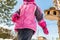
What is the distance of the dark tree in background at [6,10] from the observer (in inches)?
40.6

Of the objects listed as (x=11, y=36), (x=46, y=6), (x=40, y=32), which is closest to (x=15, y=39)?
(x=11, y=36)

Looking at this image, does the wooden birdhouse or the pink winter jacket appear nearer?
the pink winter jacket

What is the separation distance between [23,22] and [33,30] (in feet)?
0.26

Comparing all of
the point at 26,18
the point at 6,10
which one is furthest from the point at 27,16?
the point at 6,10

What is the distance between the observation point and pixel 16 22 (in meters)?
0.93

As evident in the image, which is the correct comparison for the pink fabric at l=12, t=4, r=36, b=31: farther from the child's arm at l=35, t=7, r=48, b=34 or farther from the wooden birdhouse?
the wooden birdhouse

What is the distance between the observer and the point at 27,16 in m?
0.92

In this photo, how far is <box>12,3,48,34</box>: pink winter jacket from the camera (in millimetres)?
910

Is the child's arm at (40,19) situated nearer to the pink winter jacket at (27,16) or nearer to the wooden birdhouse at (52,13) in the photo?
the pink winter jacket at (27,16)

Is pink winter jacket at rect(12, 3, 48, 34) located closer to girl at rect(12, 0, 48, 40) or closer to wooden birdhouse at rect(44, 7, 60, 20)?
girl at rect(12, 0, 48, 40)

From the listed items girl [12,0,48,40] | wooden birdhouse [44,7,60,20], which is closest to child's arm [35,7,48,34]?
girl [12,0,48,40]

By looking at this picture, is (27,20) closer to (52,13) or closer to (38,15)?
(38,15)

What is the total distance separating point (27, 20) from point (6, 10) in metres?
0.22

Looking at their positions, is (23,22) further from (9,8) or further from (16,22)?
(9,8)
